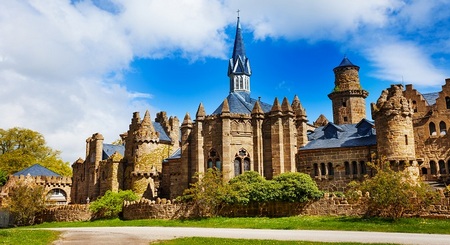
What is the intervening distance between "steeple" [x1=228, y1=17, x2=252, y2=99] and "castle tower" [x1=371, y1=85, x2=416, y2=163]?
22515mm

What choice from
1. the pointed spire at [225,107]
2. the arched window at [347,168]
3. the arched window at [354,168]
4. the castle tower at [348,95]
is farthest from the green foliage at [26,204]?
the castle tower at [348,95]

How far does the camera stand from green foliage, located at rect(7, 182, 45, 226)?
46656 millimetres

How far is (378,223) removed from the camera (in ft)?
87.5

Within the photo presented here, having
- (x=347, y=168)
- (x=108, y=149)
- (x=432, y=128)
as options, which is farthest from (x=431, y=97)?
(x=108, y=149)

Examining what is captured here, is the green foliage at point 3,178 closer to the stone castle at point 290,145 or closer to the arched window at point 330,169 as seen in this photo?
the stone castle at point 290,145

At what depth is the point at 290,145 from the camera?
4572cm

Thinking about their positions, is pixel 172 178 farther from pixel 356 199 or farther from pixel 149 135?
pixel 356 199

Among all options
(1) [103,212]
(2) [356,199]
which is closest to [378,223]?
(2) [356,199]

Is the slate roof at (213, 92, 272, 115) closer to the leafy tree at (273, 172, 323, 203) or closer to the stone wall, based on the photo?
the leafy tree at (273, 172, 323, 203)

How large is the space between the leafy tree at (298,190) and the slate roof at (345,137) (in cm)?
1042

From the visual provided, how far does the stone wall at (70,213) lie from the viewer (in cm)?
4588

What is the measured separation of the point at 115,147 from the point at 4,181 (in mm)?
18251

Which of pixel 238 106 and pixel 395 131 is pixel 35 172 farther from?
pixel 395 131

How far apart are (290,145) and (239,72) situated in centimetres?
1806
